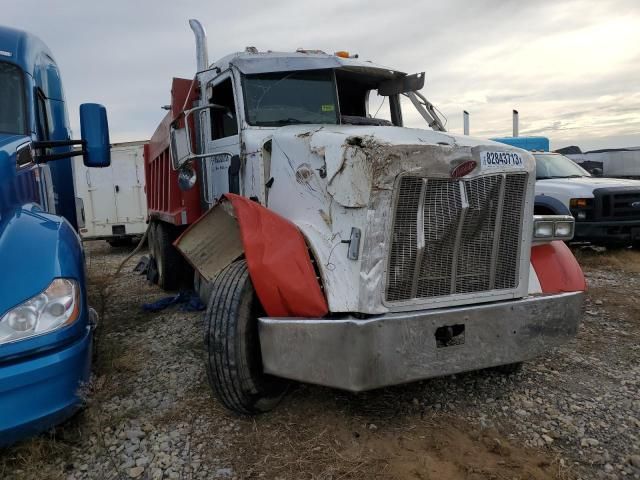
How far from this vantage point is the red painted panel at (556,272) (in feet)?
12.1

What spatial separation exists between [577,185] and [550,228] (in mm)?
6011

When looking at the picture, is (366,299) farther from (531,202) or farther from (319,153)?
(531,202)

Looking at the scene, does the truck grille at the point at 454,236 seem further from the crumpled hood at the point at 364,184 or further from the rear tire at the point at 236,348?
the rear tire at the point at 236,348

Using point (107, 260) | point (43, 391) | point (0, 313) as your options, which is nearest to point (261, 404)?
point (43, 391)

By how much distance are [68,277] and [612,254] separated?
9115 mm

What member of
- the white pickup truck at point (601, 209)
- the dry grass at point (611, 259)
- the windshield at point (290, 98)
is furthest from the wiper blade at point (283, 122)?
the dry grass at point (611, 259)

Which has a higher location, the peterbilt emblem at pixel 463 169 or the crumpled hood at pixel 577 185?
the peterbilt emblem at pixel 463 169

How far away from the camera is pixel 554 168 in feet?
33.2

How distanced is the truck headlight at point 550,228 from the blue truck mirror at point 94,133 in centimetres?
316

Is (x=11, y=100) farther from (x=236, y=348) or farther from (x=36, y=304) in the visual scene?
(x=236, y=348)

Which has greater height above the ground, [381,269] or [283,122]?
[283,122]

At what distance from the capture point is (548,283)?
370 centimetres

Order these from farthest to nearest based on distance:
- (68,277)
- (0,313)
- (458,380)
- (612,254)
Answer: (612,254) < (458,380) < (68,277) < (0,313)

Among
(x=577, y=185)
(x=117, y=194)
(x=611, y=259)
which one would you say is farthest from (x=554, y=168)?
(x=117, y=194)
